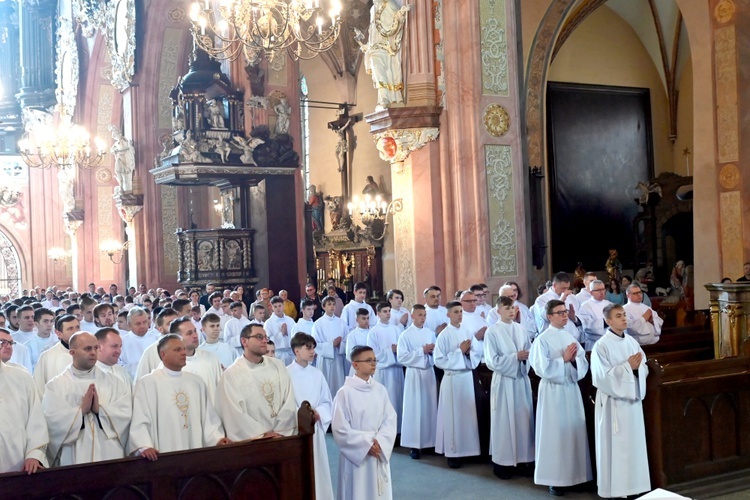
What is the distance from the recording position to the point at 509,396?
Answer: 8438 mm

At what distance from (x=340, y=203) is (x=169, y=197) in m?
5.93

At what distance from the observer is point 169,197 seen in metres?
22.3

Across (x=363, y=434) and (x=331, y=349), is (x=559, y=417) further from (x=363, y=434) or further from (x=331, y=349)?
(x=331, y=349)

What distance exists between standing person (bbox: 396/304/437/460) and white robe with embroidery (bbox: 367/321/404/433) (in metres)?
0.70

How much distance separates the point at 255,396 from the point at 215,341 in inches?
119

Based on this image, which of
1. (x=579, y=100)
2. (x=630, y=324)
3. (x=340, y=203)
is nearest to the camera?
(x=630, y=324)

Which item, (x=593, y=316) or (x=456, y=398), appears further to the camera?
(x=593, y=316)

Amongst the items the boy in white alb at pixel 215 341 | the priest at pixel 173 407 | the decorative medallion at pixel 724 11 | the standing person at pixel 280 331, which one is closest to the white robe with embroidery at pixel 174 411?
the priest at pixel 173 407

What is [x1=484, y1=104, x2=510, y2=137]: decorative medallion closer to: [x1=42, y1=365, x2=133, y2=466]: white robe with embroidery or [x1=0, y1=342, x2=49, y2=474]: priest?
[x1=42, y1=365, x2=133, y2=466]: white robe with embroidery

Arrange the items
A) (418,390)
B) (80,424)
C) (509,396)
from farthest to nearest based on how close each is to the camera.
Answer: (418,390)
(509,396)
(80,424)

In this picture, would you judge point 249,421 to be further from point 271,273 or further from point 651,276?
point 651,276

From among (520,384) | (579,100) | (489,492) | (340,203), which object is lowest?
(489,492)

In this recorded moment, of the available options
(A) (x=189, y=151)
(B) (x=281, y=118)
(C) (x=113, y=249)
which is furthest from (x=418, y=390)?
(C) (x=113, y=249)

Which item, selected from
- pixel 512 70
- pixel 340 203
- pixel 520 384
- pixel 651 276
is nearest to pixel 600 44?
pixel 651 276
